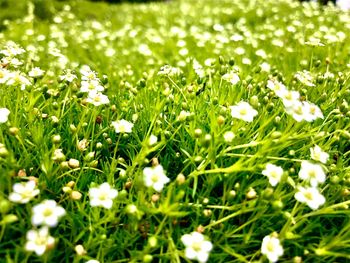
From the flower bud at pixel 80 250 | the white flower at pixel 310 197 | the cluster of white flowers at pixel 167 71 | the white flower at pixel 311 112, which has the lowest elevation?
the flower bud at pixel 80 250

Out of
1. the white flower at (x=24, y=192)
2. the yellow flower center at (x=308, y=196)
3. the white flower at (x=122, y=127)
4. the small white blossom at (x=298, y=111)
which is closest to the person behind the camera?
the white flower at (x=24, y=192)

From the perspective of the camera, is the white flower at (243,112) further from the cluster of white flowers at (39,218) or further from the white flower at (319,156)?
the cluster of white flowers at (39,218)

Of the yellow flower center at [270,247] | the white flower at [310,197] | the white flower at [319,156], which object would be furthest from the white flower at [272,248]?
the white flower at [319,156]

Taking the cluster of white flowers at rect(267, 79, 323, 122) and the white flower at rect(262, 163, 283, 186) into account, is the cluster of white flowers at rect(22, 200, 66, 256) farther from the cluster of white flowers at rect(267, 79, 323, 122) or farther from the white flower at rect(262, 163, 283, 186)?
the cluster of white flowers at rect(267, 79, 323, 122)

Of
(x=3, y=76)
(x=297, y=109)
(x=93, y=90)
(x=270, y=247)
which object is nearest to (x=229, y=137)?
(x=297, y=109)

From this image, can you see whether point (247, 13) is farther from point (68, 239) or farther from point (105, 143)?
point (68, 239)

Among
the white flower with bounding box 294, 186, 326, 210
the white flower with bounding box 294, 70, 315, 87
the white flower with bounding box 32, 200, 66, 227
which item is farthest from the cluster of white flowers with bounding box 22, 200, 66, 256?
the white flower with bounding box 294, 70, 315, 87
